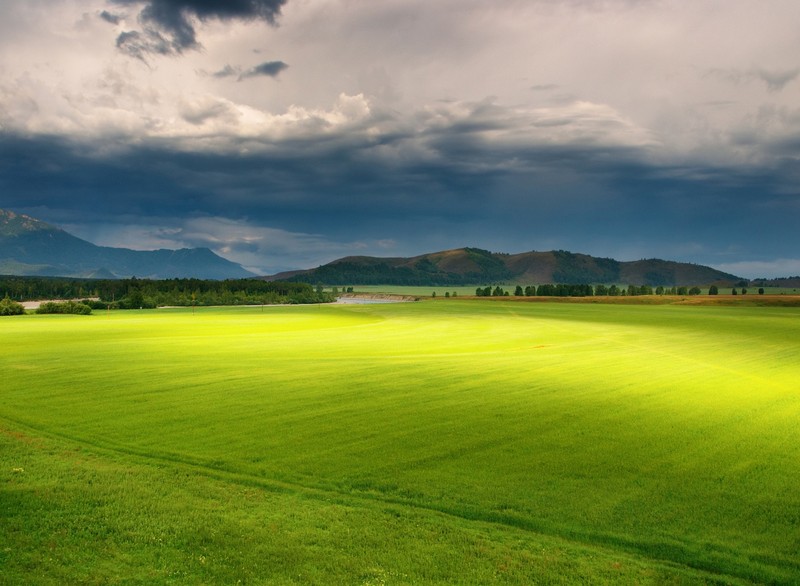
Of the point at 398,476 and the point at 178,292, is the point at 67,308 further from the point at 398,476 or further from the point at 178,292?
the point at 398,476

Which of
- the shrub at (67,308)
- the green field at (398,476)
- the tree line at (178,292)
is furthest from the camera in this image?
the tree line at (178,292)

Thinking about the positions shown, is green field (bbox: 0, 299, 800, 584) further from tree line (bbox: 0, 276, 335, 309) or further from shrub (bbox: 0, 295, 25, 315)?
tree line (bbox: 0, 276, 335, 309)

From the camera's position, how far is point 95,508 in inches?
466

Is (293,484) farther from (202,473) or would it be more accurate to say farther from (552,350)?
(552,350)

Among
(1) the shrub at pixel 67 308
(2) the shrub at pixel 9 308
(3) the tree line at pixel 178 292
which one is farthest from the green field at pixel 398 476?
(3) the tree line at pixel 178 292

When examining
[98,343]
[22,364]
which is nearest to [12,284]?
[98,343]

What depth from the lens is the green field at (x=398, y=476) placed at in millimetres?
9828

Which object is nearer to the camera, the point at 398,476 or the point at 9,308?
the point at 398,476

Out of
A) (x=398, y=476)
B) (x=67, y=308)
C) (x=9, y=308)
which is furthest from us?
(x=67, y=308)

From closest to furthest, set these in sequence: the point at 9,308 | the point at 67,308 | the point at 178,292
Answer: the point at 9,308, the point at 67,308, the point at 178,292

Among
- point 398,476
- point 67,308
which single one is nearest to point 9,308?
point 67,308

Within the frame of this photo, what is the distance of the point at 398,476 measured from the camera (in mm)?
13836

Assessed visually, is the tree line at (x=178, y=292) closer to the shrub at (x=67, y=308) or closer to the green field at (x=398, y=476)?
the shrub at (x=67, y=308)

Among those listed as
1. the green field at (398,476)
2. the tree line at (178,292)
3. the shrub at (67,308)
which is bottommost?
the green field at (398,476)
